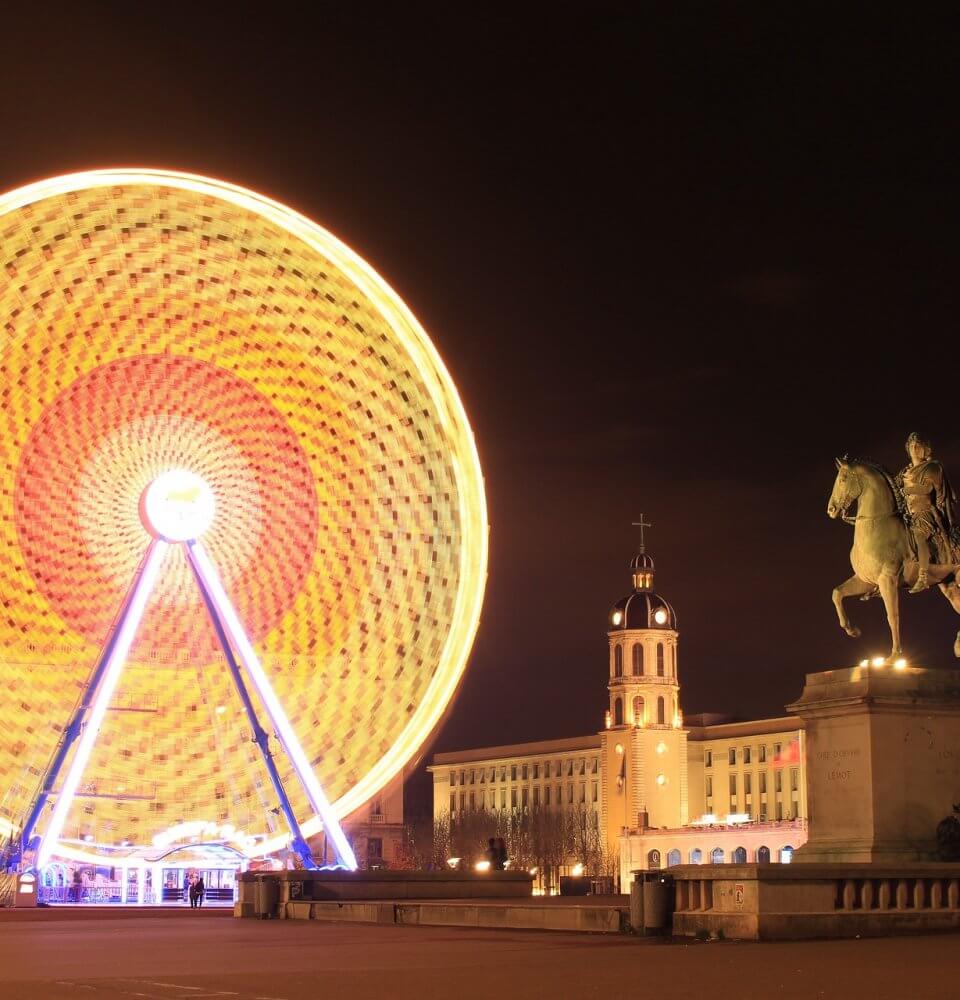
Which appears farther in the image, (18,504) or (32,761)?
(32,761)

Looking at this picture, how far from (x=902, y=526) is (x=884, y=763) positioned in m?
3.26

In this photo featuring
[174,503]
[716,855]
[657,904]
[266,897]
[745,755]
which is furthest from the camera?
[745,755]

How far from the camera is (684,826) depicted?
6762 inches

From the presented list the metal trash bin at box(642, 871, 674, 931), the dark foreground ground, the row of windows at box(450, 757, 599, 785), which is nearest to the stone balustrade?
the metal trash bin at box(642, 871, 674, 931)

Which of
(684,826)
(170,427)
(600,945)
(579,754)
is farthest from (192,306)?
(579,754)

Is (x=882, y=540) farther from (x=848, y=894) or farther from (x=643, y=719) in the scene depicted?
(x=643, y=719)

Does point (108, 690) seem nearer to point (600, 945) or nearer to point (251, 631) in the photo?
point (251, 631)

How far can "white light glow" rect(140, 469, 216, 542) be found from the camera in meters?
38.0

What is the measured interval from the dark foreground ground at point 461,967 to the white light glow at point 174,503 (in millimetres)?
12887

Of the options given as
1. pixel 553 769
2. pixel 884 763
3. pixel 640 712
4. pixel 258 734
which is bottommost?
pixel 884 763

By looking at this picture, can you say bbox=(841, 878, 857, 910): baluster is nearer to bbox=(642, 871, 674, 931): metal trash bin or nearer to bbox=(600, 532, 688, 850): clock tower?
bbox=(642, 871, 674, 931): metal trash bin

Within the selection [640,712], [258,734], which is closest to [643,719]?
[640,712]

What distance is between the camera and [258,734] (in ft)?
141

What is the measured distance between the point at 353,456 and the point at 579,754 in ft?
508
